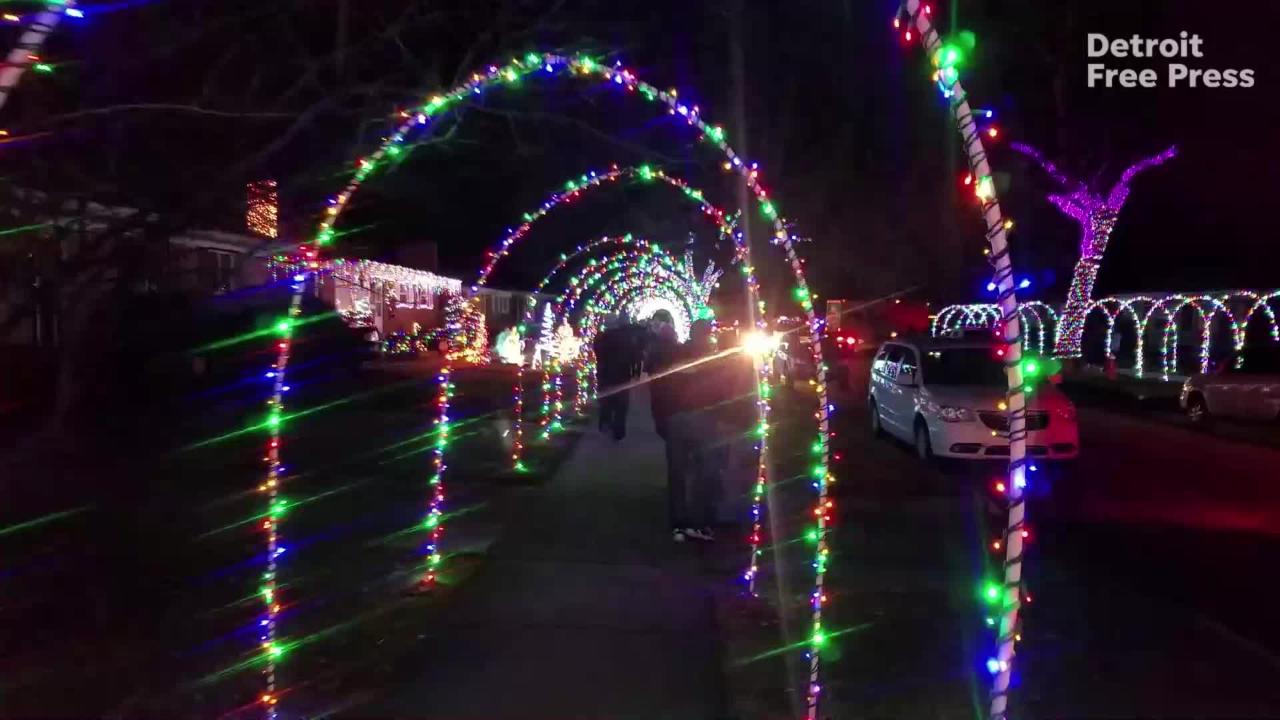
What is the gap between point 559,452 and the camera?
44.9 ft

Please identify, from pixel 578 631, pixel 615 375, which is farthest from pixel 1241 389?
pixel 578 631

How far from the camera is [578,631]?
6156mm

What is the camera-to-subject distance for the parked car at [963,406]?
41.2ft

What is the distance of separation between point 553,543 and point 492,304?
131 feet

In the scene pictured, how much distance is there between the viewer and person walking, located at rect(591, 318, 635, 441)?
14.6m

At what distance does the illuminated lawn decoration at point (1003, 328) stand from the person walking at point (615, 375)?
10.8 meters

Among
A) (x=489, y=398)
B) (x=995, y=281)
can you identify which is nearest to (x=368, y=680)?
(x=995, y=281)

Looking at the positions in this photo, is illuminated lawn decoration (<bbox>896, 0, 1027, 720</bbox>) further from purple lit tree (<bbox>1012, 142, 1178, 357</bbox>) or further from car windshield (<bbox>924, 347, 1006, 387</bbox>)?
purple lit tree (<bbox>1012, 142, 1178, 357</bbox>)

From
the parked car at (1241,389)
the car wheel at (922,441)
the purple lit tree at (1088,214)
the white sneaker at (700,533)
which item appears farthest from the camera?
the purple lit tree at (1088,214)

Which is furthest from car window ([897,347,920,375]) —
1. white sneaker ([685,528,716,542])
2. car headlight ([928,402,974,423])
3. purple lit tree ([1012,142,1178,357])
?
purple lit tree ([1012,142,1178,357])

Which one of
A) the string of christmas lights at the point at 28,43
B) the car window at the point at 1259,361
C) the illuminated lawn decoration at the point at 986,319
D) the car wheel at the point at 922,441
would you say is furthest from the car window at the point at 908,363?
the illuminated lawn decoration at the point at 986,319

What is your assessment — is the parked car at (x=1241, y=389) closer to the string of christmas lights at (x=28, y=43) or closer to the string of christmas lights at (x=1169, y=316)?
the string of christmas lights at (x=1169, y=316)

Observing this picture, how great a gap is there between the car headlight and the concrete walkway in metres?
4.85

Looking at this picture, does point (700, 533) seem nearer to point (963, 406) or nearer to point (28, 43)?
point (963, 406)
